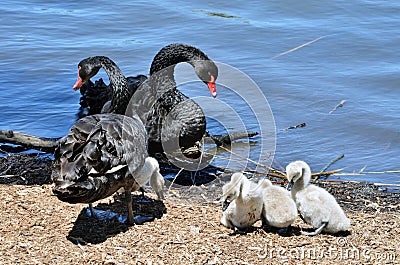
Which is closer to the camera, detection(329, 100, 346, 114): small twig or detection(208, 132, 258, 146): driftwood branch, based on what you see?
detection(208, 132, 258, 146): driftwood branch

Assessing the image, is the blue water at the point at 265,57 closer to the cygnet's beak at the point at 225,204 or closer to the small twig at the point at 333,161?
the small twig at the point at 333,161

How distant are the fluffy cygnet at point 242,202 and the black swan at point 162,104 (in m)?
1.84

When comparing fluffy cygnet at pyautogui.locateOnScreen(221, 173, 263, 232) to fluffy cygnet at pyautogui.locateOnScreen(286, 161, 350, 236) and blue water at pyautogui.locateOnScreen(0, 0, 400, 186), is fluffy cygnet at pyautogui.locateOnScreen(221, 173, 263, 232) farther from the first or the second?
blue water at pyautogui.locateOnScreen(0, 0, 400, 186)

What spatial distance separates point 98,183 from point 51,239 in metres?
0.52

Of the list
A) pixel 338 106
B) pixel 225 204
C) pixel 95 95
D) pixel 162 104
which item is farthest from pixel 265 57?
pixel 225 204

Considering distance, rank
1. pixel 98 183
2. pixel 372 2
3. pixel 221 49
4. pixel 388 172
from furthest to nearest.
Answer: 1. pixel 372 2
2. pixel 221 49
3. pixel 388 172
4. pixel 98 183

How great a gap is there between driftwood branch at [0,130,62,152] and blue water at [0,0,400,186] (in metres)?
1.22

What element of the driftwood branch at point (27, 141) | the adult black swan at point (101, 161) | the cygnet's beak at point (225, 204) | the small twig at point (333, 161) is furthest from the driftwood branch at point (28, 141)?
the small twig at point (333, 161)

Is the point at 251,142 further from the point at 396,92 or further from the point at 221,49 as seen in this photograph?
the point at 221,49

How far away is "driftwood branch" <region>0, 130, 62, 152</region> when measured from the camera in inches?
255

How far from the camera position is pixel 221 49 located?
10484 millimetres

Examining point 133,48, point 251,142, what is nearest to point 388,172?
point 251,142

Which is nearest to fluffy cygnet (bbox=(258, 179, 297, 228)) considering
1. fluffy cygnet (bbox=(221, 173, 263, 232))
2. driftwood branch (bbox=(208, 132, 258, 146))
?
fluffy cygnet (bbox=(221, 173, 263, 232))

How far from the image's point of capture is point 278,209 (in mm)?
4867
